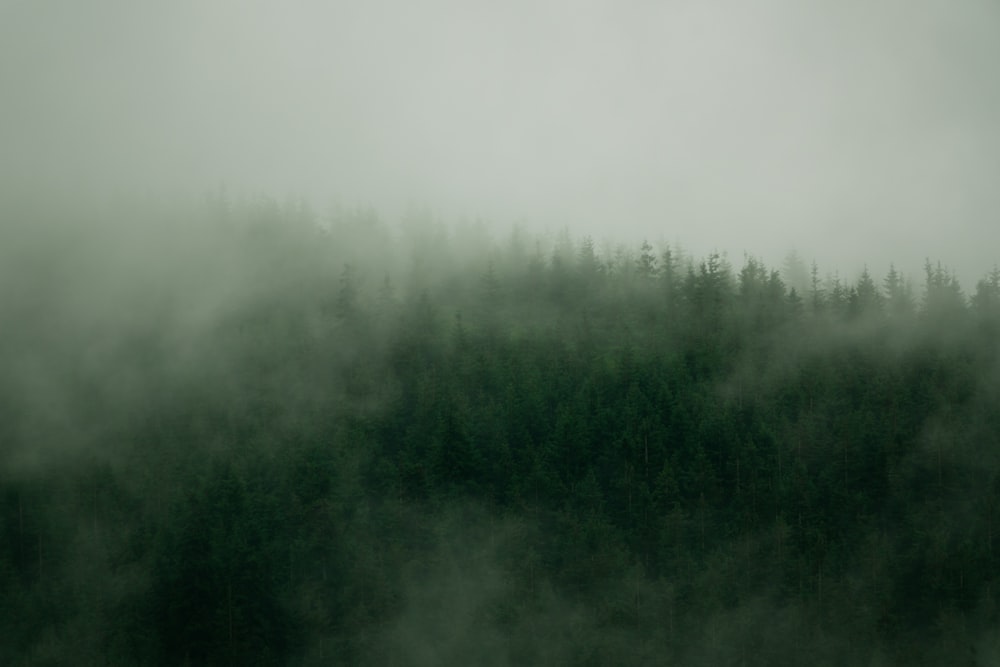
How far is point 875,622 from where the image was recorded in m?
60.5

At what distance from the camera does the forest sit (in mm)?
58875

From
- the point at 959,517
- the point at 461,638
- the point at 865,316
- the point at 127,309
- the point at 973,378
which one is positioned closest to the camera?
the point at 461,638

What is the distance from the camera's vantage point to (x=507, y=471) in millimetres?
69062

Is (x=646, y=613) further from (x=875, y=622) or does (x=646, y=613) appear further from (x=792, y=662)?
(x=875, y=622)

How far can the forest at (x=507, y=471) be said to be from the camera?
2318 inches

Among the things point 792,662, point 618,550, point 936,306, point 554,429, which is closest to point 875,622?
point 792,662

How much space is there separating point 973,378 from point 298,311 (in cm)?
7567

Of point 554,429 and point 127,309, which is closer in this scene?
point 554,429

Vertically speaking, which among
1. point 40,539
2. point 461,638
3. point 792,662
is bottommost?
point 792,662

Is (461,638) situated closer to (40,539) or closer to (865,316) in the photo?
(40,539)

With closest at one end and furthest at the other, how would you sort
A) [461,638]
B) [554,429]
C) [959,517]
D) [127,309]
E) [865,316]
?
[461,638] → [959,517] → [554,429] → [865,316] → [127,309]

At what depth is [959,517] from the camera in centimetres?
6744

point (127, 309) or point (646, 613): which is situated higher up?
point (127, 309)

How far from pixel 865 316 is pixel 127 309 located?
92.3 meters
